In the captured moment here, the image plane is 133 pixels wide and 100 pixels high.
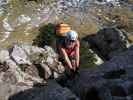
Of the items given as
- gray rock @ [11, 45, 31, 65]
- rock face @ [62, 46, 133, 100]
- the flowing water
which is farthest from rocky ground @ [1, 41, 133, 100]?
the flowing water

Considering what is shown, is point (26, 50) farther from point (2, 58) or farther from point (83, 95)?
point (83, 95)

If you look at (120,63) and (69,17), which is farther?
(69,17)

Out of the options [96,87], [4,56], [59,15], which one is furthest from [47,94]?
[59,15]

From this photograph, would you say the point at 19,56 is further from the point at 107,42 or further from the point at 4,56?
the point at 107,42

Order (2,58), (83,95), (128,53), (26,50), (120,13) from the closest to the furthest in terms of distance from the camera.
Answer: (83,95), (128,53), (2,58), (26,50), (120,13)

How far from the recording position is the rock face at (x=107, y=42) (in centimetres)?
2703

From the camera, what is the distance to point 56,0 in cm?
4081

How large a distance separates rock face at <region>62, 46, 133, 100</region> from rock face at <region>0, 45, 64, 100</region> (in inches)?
91.3

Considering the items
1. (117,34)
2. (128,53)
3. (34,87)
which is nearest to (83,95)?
(34,87)

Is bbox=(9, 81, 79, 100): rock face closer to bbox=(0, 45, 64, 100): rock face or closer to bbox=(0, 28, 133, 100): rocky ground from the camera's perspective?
bbox=(0, 28, 133, 100): rocky ground

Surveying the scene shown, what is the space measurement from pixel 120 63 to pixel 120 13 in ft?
70.0

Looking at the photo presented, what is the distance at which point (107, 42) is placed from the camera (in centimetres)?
2839

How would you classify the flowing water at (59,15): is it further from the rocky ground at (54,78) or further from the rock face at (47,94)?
the rock face at (47,94)

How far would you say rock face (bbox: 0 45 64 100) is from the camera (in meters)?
17.6
